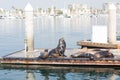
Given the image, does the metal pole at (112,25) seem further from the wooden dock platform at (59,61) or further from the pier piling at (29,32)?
the pier piling at (29,32)

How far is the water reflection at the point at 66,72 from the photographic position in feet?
110

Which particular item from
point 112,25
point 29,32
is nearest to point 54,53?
point 29,32

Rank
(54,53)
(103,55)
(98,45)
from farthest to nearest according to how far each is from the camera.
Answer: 1. (98,45)
2. (54,53)
3. (103,55)

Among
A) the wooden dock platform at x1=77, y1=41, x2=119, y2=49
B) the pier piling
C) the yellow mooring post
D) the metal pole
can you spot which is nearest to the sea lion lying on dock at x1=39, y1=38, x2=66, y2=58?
the yellow mooring post

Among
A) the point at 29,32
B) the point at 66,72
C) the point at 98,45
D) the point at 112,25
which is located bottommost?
the point at 66,72

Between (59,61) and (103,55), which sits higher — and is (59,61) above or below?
below

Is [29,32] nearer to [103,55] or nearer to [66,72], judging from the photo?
[66,72]

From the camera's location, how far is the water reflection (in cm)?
3341

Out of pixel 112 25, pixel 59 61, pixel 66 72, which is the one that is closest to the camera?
pixel 66 72

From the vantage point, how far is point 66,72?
35.5m

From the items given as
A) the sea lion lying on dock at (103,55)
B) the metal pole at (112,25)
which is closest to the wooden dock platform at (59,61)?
the sea lion lying on dock at (103,55)

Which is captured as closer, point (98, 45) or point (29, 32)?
point (29, 32)

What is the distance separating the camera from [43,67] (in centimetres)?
3706

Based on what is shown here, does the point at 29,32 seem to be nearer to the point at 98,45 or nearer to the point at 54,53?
the point at 54,53
